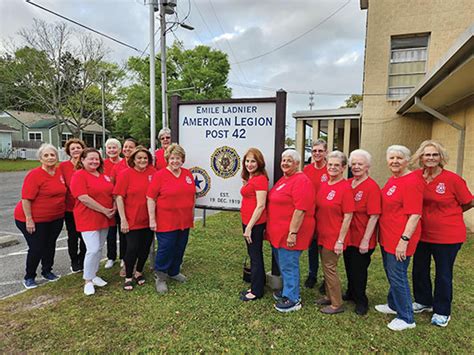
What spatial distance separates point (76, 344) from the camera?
271 cm

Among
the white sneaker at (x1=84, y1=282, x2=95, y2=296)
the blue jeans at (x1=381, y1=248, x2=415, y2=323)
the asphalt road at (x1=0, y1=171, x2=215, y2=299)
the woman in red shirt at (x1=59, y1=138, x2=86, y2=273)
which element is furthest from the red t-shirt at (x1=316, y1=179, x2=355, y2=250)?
the asphalt road at (x1=0, y1=171, x2=215, y2=299)

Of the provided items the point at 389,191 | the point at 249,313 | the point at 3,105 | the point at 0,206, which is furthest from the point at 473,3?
the point at 3,105

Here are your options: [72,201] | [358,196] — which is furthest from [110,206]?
[358,196]

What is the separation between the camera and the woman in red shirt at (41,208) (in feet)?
11.6

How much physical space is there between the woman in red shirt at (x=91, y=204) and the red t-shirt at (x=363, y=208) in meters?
2.68

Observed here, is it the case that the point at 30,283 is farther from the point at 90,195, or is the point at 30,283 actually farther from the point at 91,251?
the point at 90,195

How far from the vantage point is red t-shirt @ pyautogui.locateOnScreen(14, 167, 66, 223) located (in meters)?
3.52

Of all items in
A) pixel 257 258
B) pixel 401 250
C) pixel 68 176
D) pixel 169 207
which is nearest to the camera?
pixel 401 250

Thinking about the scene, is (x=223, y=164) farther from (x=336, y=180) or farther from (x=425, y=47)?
(x=425, y=47)

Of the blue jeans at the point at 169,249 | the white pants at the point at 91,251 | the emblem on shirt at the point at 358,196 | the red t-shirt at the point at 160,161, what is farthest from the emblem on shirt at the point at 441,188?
the white pants at the point at 91,251

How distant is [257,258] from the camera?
→ 3.41m

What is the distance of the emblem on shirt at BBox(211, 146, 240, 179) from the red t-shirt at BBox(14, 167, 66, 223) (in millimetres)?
1873

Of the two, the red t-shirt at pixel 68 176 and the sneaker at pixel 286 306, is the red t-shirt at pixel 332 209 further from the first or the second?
the red t-shirt at pixel 68 176

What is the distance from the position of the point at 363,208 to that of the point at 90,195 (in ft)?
9.46
